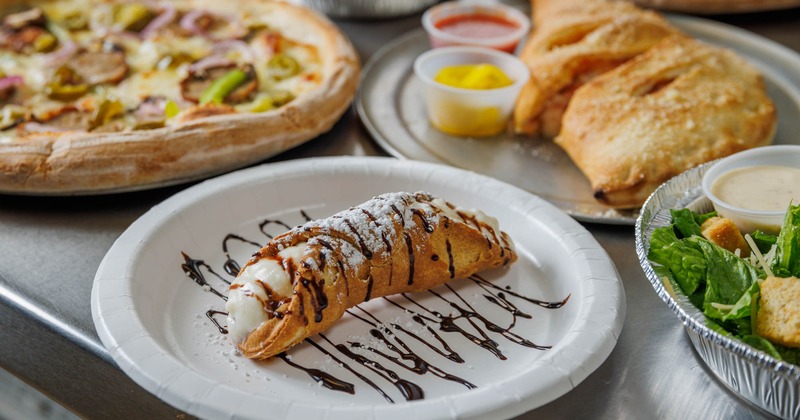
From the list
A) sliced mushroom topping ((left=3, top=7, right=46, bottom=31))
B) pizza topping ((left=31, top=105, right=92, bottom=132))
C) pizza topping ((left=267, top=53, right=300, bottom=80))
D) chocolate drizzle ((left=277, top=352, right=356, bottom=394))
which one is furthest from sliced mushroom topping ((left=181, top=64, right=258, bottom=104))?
chocolate drizzle ((left=277, top=352, right=356, bottom=394))

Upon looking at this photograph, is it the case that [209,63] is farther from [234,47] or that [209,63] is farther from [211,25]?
[211,25]

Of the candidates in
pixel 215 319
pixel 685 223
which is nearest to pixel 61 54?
pixel 215 319

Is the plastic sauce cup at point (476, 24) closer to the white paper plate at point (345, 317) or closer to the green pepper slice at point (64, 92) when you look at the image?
the white paper plate at point (345, 317)

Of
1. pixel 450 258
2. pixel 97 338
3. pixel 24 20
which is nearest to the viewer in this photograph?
pixel 97 338

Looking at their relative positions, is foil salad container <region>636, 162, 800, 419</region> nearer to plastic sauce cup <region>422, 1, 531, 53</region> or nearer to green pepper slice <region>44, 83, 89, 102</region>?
plastic sauce cup <region>422, 1, 531, 53</region>

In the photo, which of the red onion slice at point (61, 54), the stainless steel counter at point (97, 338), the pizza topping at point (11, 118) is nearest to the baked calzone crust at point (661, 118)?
the stainless steel counter at point (97, 338)

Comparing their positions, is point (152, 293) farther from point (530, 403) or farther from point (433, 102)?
point (433, 102)

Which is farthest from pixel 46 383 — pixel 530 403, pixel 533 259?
pixel 533 259
